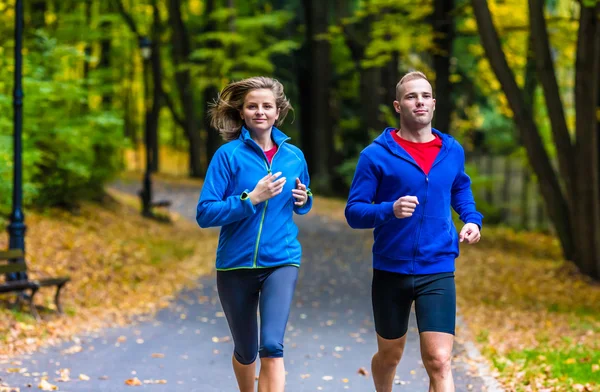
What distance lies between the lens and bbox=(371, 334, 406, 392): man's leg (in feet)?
16.5

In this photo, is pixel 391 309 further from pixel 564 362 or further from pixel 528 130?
pixel 528 130

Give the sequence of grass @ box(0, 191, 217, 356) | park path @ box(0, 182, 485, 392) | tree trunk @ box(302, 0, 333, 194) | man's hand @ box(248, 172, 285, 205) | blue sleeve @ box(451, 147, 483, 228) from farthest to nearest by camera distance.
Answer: tree trunk @ box(302, 0, 333, 194)
grass @ box(0, 191, 217, 356)
park path @ box(0, 182, 485, 392)
blue sleeve @ box(451, 147, 483, 228)
man's hand @ box(248, 172, 285, 205)

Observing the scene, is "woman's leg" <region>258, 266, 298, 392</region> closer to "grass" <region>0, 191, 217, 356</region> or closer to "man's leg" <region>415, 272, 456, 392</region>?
"man's leg" <region>415, 272, 456, 392</region>

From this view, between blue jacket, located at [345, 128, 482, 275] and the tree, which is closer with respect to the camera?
blue jacket, located at [345, 128, 482, 275]

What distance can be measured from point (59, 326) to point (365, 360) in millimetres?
3656

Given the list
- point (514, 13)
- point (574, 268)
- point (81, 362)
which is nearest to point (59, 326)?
point (81, 362)

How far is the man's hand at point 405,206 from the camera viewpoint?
444 centimetres

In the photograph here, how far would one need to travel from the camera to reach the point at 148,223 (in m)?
21.2

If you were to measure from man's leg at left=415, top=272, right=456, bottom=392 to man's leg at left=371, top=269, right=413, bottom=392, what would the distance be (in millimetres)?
88

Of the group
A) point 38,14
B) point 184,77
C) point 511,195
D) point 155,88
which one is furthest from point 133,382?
point 184,77

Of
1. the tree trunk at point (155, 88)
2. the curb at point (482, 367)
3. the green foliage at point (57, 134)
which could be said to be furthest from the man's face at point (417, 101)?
the tree trunk at point (155, 88)

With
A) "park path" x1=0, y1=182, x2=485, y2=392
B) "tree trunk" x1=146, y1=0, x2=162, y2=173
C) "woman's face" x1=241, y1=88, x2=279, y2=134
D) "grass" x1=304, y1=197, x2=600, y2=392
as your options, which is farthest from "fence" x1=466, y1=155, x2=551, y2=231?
"woman's face" x1=241, y1=88, x2=279, y2=134

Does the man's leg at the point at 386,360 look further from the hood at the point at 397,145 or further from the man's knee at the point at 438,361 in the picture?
the hood at the point at 397,145

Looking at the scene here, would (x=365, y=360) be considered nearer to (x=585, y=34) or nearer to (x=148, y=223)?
(x=585, y=34)
